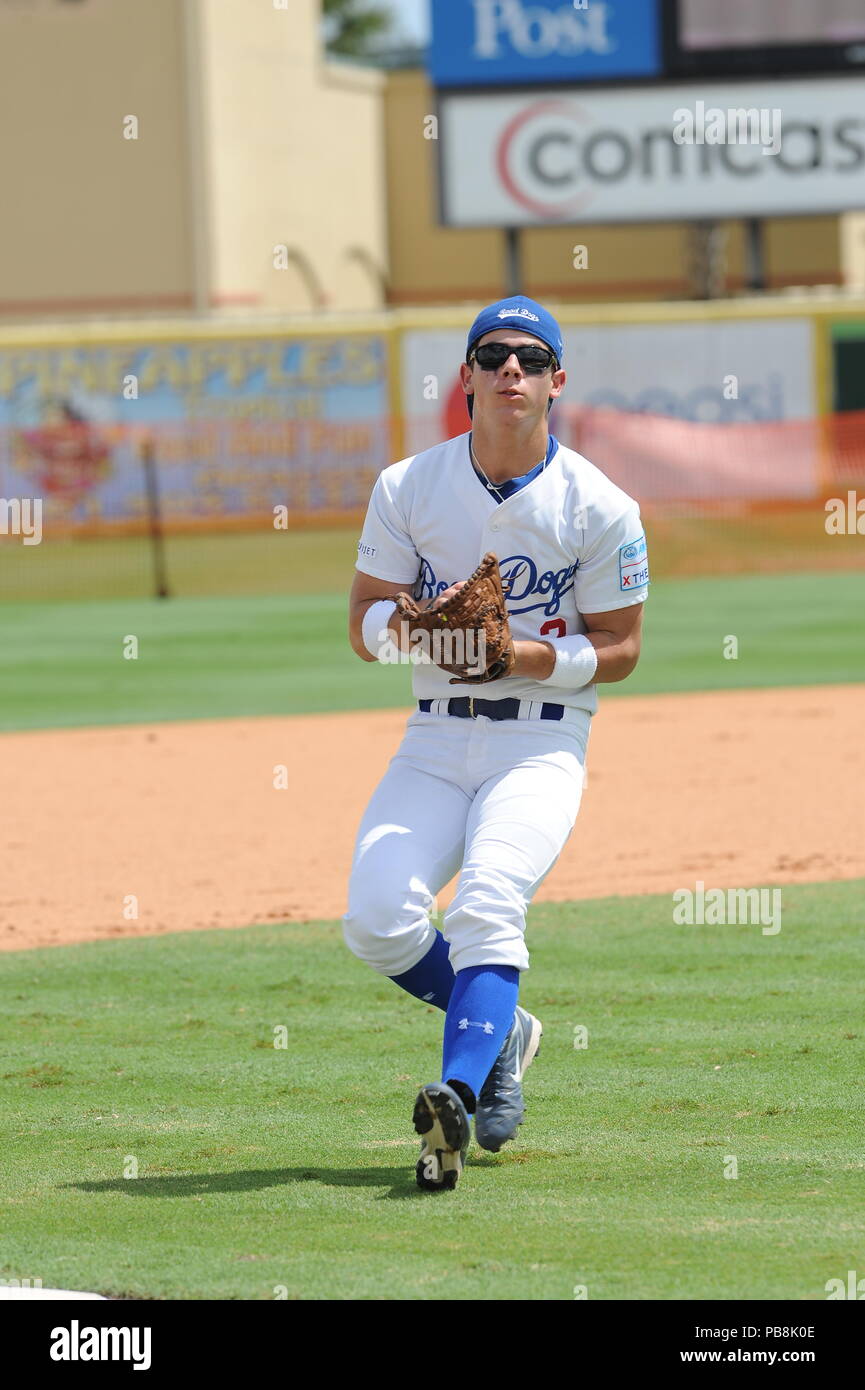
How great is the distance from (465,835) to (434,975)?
43cm

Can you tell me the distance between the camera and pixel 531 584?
17.0 feet

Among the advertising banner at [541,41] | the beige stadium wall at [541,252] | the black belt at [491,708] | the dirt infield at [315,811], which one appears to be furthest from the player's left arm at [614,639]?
the beige stadium wall at [541,252]

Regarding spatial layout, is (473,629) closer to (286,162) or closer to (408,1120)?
(408,1120)

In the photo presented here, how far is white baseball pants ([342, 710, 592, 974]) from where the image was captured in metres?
4.93

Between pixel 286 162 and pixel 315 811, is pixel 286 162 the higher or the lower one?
the higher one

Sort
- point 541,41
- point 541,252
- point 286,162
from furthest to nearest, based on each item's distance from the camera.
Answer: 1. point 541,252
2. point 286,162
3. point 541,41

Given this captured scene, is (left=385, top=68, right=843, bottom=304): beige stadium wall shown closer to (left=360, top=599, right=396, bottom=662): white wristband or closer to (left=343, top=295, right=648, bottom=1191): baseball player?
(left=343, top=295, right=648, bottom=1191): baseball player

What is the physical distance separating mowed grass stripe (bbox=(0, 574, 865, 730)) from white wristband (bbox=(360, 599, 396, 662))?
1037 centimetres

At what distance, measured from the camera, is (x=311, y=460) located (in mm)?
27094

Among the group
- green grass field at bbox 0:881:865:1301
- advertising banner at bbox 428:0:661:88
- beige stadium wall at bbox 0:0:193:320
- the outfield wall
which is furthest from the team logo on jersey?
beige stadium wall at bbox 0:0:193:320

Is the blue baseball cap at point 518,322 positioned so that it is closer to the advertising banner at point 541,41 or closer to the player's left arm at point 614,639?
the player's left arm at point 614,639

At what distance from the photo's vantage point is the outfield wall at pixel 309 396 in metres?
26.8

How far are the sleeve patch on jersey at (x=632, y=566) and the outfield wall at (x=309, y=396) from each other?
20.8 m

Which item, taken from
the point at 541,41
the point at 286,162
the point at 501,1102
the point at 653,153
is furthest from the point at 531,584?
the point at 286,162
